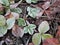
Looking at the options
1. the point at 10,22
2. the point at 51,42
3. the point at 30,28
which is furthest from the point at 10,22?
the point at 51,42

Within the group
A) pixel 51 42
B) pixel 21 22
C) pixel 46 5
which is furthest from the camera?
pixel 46 5

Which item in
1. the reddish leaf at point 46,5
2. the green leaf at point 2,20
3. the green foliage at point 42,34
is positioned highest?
the reddish leaf at point 46,5

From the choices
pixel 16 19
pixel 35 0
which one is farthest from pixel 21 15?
pixel 35 0

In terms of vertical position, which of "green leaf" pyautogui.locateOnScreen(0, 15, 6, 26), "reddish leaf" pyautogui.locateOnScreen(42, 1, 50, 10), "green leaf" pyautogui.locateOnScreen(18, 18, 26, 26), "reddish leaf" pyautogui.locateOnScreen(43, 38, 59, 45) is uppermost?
"reddish leaf" pyautogui.locateOnScreen(42, 1, 50, 10)

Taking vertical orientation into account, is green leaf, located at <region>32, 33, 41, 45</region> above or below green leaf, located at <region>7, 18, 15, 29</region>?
below

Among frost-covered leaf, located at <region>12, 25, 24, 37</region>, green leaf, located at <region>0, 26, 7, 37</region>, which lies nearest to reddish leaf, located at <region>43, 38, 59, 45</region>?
frost-covered leaf, located at <region>12, 25, 24, 37</region>

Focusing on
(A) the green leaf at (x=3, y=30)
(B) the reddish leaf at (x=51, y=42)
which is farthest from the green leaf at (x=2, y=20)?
(B) the reddish leaf at (x=51, y=42)

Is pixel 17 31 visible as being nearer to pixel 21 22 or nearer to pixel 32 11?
pixel 21 22

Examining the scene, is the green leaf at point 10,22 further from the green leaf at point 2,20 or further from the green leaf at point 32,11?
the green leaf at point 32,11

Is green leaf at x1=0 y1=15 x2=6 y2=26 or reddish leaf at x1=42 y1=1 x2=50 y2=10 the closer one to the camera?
green leaf at x1=0 y1=15 x2=6 y2=26

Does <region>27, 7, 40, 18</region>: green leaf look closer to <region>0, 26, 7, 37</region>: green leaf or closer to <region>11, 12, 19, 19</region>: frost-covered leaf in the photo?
<region>11, 12, 19, 19</region>: frost-covered leaf
